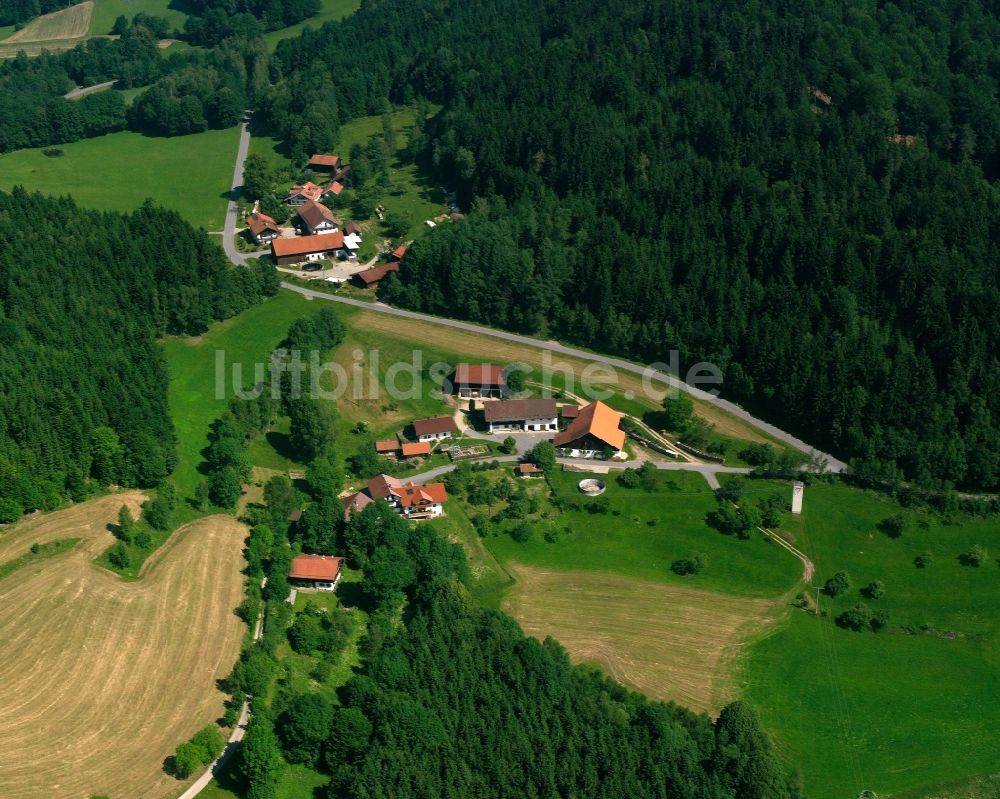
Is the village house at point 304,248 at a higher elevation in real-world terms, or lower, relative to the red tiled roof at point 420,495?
higher

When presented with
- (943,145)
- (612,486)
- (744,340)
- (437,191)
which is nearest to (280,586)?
(612,486)

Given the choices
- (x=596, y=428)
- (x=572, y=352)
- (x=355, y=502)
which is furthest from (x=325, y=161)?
(x=355, y=502)

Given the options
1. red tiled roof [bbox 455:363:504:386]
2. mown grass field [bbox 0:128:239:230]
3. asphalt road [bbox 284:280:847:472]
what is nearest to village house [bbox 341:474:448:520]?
red tiled roof [bbox 455:363:504:386]

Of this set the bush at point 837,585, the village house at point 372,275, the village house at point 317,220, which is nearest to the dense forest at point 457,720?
the bush at point 837,585

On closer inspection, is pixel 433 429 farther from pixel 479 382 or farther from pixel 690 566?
pixel 690 566

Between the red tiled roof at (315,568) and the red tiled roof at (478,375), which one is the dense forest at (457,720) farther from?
the red tiled roof at (478,375)

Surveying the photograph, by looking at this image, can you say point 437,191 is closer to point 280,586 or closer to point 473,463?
point 473,463
